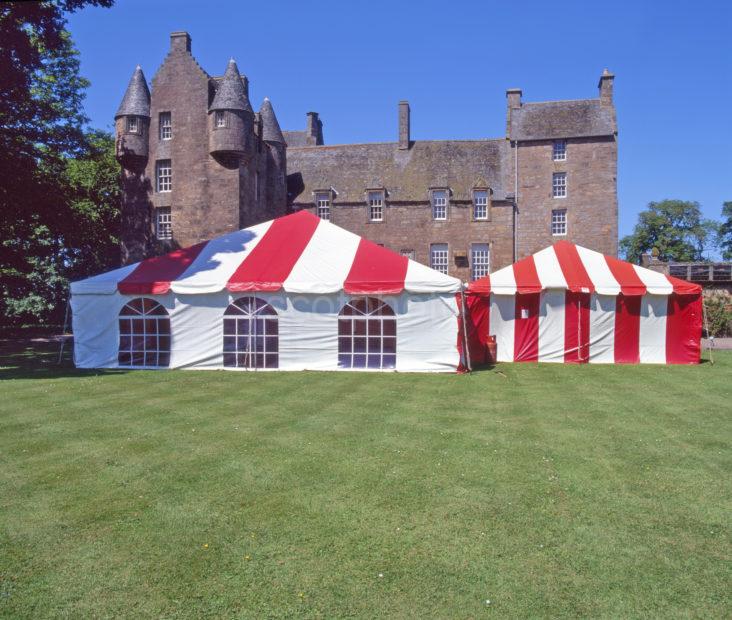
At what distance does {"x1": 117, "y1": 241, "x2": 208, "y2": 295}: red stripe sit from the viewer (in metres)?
15.8

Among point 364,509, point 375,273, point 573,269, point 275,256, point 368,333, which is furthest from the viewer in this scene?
point 573,269

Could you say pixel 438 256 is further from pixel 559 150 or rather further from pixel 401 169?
pixel 559 150

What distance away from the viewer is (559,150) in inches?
1154

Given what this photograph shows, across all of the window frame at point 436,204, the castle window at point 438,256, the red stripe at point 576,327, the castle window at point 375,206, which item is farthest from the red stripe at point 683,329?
the castle window at point 375,206

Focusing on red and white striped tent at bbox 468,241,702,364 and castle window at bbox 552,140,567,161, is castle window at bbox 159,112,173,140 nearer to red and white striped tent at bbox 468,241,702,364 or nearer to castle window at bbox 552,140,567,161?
red and white striped tent at bbox 468,241,702,364

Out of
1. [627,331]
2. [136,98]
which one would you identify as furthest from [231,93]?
[627,331]

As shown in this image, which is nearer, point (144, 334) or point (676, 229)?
point (144, 334)

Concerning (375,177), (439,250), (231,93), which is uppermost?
(231,93)

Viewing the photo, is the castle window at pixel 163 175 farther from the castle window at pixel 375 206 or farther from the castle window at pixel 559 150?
the castle window at pixel 559 150

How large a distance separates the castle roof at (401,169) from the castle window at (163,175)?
6.58m

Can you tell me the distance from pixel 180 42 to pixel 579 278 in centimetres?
1901

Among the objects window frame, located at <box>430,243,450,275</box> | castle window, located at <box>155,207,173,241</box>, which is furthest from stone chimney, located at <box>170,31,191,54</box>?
window frame, located at <box>430,243,450,275</box>

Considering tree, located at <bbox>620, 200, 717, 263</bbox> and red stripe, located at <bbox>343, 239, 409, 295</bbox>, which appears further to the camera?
tree, located at <bbox>620, 200, 717, 263</bbox>

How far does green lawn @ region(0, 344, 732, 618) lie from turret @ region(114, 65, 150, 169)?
17834 mm
